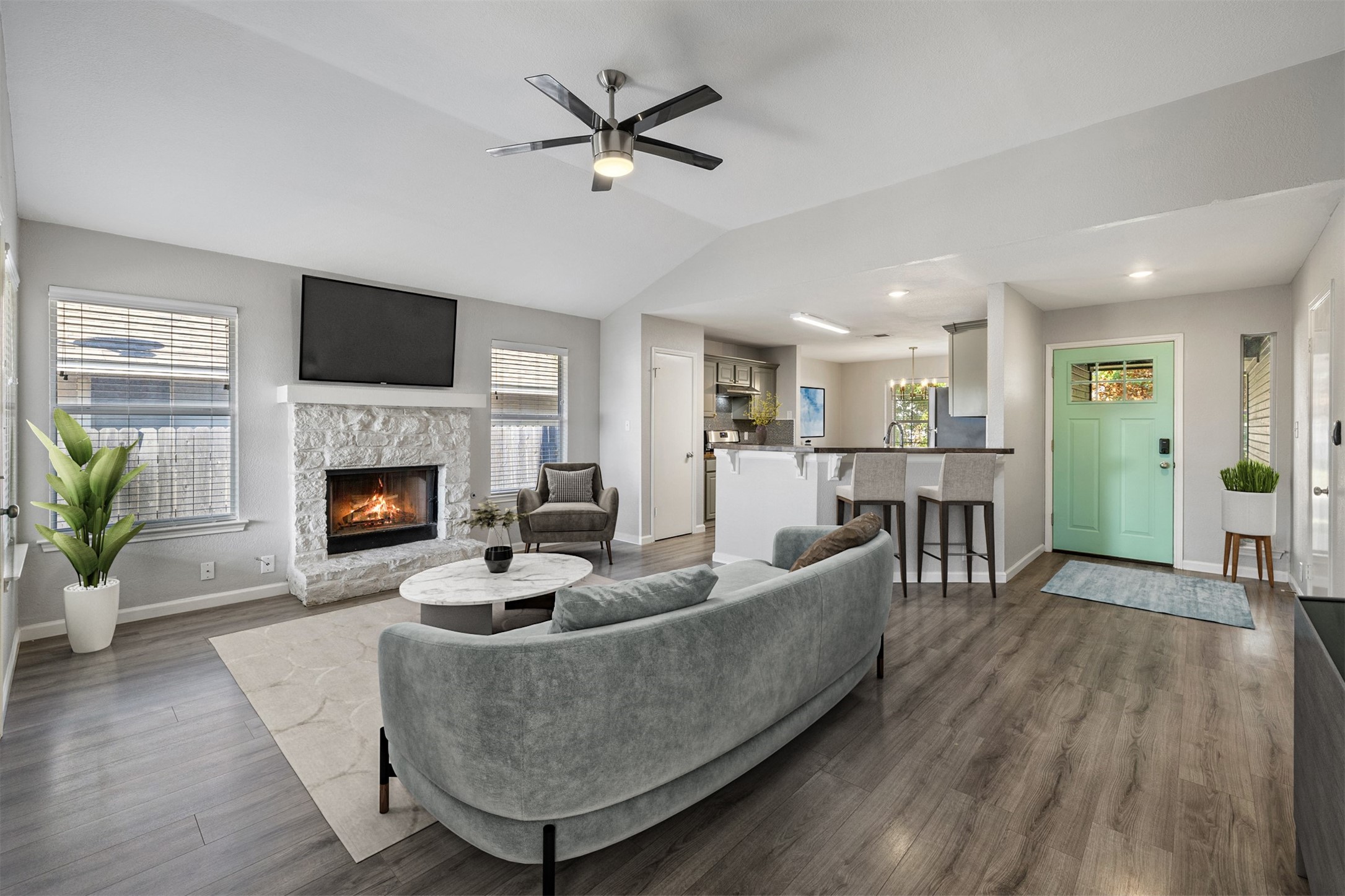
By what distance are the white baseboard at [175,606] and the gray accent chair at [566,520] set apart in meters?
1.82

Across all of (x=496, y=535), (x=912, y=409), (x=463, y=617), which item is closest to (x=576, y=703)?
(x=463, y=617)

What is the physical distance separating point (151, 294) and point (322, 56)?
213 centimetres

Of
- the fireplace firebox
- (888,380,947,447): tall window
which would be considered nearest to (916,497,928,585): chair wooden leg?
the fireplace firebox

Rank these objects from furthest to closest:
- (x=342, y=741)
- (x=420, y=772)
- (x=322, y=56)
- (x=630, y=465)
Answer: (x=630, y=465), (x=322, y=56), (x=342, y=741), (x=420, y=772)

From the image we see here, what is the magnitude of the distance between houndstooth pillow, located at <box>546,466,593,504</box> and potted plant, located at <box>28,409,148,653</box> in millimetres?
2949

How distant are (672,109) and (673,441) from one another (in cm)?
425

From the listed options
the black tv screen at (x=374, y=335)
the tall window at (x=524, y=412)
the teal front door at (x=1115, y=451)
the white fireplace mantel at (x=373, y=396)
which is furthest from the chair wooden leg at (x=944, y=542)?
the black tv screen at (x=374, y=335)

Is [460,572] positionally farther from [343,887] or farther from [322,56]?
[322,56]

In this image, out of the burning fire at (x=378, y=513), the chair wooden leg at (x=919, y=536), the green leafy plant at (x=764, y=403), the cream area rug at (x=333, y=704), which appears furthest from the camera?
the green leafy plant at (x=764, y=403)

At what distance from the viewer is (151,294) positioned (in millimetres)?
3828

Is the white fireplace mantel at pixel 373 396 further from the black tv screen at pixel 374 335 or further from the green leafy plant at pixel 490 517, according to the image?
the green leafy plant at pixel 490 517

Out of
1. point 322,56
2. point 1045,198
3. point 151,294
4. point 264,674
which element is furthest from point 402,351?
point 1045,198

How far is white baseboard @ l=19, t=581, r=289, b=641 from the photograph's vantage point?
11.2 feet

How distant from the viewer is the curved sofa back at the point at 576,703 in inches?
56.4
